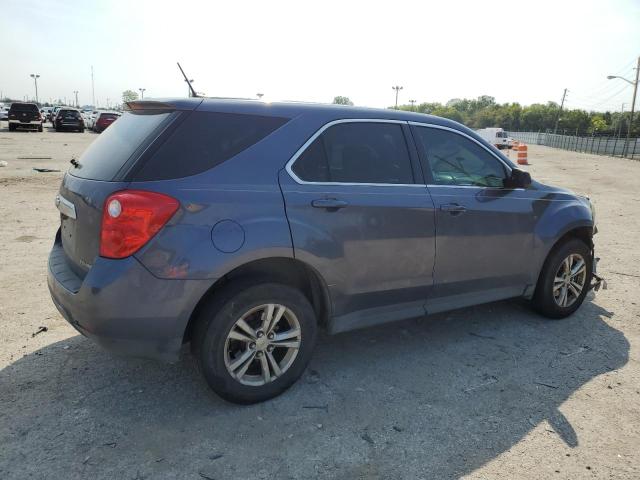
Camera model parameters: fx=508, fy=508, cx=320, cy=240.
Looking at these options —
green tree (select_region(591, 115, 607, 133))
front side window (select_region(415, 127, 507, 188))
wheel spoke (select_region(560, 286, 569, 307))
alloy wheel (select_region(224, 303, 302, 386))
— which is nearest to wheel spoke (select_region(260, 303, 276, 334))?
alloy wheel (select_region(224, 303, 302, 386))

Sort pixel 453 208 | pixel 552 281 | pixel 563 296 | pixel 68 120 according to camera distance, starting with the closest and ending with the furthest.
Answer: pixel 453 208
pixel 552 281
pixel 563 296
pixel 68 120

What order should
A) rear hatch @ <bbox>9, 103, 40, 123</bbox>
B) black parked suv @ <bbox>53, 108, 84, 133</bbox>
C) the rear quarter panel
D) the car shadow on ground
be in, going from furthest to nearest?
black parked suv @ <bbox>53, 108, 84, 133</bbox> < rear hatch @ <bbox>9, 103, 40, 123</bbox> < the rear quarter panel < the car shadow on ground

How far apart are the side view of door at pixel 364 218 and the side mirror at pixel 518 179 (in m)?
1.00

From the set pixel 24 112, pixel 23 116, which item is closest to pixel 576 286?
pixel 24 112

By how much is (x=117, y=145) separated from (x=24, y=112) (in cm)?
3532

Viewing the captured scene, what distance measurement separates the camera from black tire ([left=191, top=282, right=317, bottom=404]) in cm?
300

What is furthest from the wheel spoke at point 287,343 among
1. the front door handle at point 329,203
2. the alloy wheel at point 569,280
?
the alloy wheel at point 569,280

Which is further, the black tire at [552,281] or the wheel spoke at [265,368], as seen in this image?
the black tire at [552,281]

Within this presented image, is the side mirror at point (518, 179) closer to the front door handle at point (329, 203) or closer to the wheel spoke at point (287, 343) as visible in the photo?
the front door handle at point (329, 203)

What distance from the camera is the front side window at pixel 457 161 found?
393 cm

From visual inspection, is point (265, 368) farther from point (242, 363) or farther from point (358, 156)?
point (358, 156)

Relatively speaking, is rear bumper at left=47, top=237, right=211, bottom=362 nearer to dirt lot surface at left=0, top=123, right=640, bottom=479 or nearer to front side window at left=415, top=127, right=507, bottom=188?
dirt lot surface at left=0, top=123, right=640, bottom=479

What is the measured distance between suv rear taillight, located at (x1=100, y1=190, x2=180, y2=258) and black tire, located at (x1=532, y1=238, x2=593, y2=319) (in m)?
3.51

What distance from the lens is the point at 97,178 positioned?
9.98 ft
